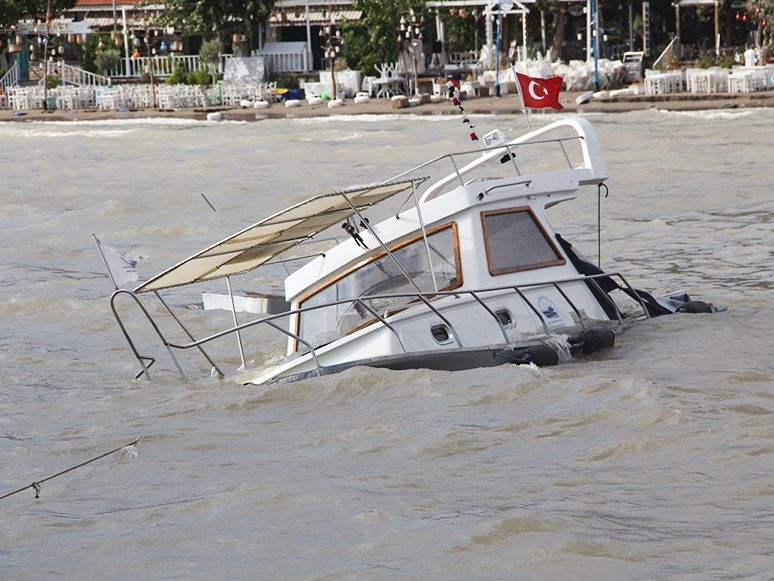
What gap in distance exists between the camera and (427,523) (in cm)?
633

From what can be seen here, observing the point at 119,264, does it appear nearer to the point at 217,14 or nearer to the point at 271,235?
the point at 271,235

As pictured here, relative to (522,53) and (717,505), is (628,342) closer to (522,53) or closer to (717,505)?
(717,505)

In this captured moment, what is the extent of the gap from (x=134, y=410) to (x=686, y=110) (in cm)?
2699

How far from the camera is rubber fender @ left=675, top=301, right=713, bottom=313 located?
36.9 feet

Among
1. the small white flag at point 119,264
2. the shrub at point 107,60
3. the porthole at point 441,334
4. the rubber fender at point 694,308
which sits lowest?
the rubber fender at point 694,308

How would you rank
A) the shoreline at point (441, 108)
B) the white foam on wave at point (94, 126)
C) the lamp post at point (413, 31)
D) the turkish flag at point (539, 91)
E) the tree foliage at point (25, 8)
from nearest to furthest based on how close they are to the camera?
1. the turkish flag at point (539, 91)
2. the shoreline at point (441, 108)
3. the white foam on wave at point (94, 126)
4. the lamp post at point (413, 31)
5. the tree foliage at point (25, 8)

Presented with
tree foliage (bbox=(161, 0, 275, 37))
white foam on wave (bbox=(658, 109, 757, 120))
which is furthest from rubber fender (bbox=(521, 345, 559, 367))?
tree foliage (bbox=(161, 0, 275, 37))

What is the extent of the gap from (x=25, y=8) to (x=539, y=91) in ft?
146

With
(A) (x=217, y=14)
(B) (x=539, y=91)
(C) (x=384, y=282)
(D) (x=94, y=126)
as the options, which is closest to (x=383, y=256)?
(C) (x=384, y=282)

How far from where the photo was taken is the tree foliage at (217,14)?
45031 mm

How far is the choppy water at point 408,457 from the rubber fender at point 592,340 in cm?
16

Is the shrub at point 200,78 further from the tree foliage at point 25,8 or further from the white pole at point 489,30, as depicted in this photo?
the white pole at point 489,30

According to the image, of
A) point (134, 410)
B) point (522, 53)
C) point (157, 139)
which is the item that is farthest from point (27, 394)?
point (522, 53)

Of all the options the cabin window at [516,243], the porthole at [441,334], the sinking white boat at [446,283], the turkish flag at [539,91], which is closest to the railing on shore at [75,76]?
→ the turkish flag at [539,91]
